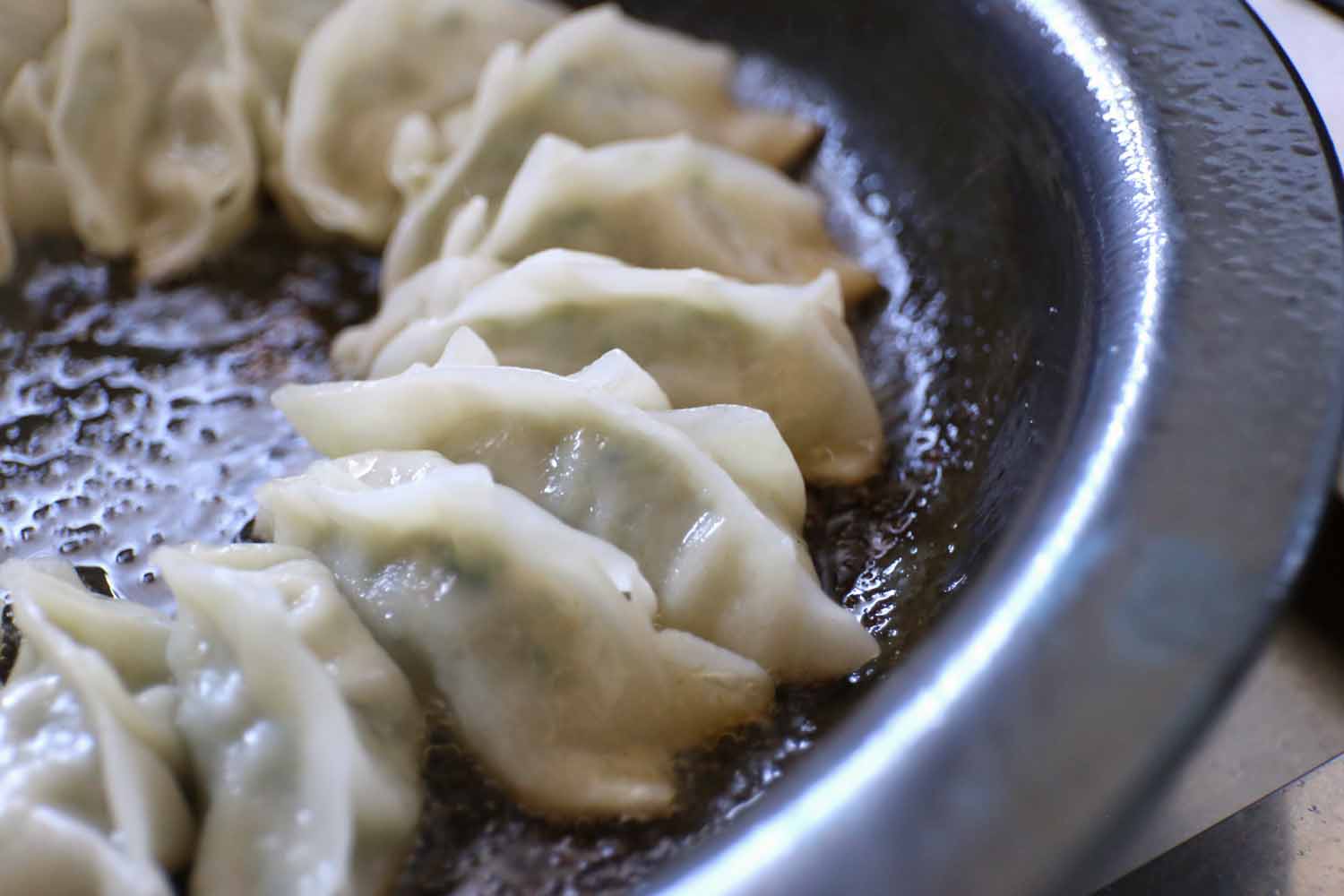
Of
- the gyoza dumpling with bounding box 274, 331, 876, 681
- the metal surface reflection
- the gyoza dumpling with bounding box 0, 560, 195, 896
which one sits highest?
the metal surface reflection

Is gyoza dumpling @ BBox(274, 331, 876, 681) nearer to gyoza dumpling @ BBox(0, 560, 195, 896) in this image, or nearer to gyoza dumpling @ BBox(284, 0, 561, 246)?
gyoza dumpling @ BBox(0, 560, 195, 896)

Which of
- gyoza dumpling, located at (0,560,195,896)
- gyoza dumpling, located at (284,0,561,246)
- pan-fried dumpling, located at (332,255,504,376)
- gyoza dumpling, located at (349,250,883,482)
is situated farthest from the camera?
gyoza dumpling, located at (284,0,561,246)

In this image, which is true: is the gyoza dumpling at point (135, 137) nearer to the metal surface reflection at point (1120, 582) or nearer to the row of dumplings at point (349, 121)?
the row of dumplings at point (349, 121)

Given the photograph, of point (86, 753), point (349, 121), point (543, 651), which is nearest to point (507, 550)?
point (543, 651)

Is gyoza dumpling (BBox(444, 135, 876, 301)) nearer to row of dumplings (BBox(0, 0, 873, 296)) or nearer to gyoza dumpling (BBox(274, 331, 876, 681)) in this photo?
row of dumplings (BBox(0, 0, 873, 296))

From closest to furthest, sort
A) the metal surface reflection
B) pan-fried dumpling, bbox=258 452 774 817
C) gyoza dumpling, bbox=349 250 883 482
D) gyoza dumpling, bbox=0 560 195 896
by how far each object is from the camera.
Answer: the metal surface reflection, gyoza dumpling, bbox=0 560 195 896, pan-fried dumpling, bbox=258 452 774 817, gyoza dumpling, bbox=349 250 883 482

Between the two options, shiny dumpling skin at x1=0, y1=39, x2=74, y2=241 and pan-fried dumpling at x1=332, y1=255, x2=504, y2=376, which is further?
shiny dumpling skin at x1=0, y1=39, x2=74, y2=241

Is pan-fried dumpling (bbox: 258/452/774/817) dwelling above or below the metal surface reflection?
below

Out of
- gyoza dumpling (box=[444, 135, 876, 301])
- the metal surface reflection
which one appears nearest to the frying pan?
the metal surface reflection
